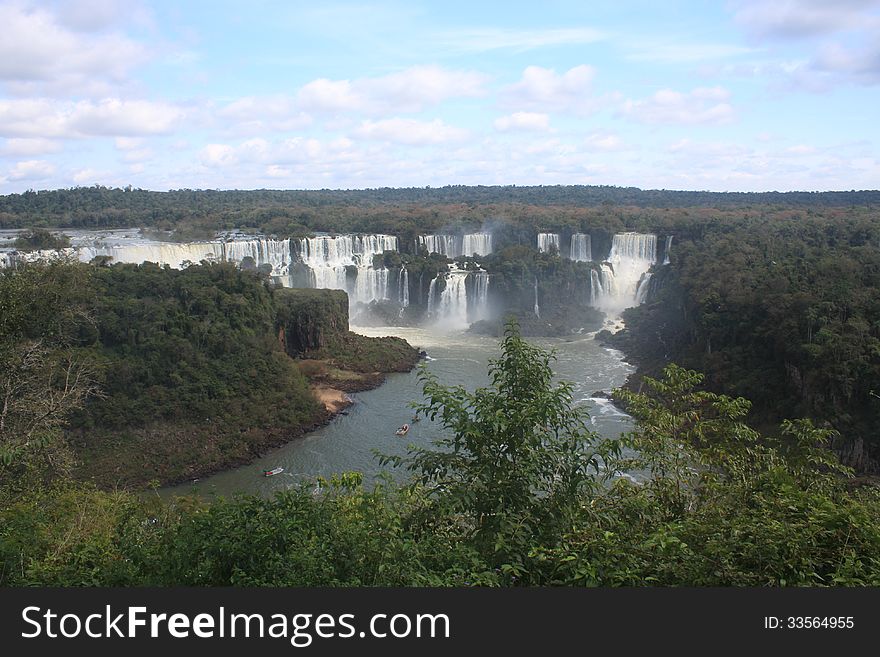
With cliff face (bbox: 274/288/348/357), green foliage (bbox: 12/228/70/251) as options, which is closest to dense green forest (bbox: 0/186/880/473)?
green foliage (bbox: 12/228/70/251)

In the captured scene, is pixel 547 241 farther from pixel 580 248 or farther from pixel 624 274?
pixel 624 274

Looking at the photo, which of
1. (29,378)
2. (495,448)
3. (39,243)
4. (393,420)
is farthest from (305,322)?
(495,448)

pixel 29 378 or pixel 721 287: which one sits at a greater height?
pixel 721 287

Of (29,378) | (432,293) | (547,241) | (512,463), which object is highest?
(547,241)

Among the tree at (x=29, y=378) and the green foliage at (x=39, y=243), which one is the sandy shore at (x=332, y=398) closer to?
the tree at (x=29, y=378)

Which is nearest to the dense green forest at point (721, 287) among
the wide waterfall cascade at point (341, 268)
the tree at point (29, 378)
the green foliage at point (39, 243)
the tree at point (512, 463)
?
the wide waterfall cascade at point (341, 268)

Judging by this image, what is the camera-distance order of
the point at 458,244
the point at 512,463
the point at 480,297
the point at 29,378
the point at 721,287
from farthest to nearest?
the point at 458,244 < the point at 480,297 < the point at 721,287 < the point at 29,378 < the point at 512,463

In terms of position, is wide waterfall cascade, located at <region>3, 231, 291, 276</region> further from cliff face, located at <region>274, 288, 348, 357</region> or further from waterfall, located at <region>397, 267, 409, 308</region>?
waterfall, located at <region>397, 267, 409, 308</region>

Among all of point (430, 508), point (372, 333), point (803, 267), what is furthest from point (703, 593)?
point (372, 333)
